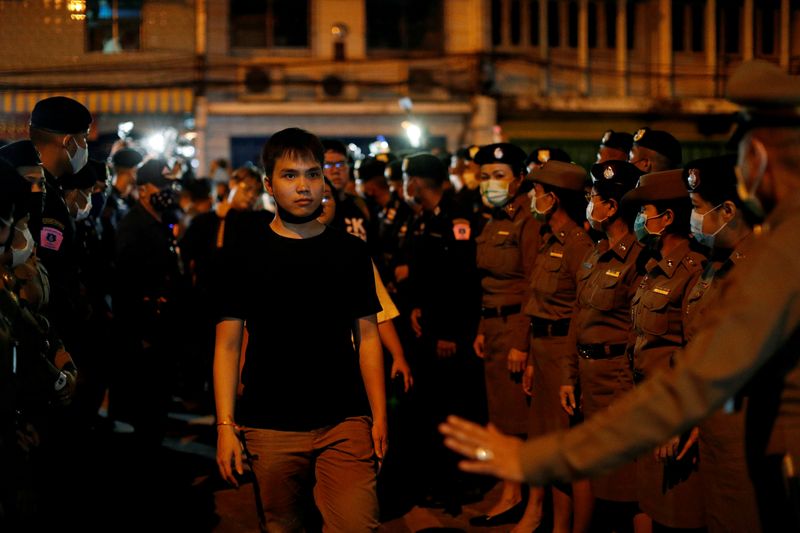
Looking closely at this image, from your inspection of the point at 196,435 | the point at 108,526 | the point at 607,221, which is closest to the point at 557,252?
the point at 607,221

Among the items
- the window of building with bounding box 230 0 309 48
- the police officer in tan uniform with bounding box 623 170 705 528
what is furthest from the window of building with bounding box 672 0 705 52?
the police officer in tan uniform with bounding box 623 170 705 528

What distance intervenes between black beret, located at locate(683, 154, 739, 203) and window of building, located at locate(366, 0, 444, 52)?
2168 centimetres

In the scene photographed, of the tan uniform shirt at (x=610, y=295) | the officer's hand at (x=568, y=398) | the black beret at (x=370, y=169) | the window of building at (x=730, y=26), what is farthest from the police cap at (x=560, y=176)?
the window of building at (x=730, y=26)

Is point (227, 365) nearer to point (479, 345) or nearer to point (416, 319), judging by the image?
point (479, 345)

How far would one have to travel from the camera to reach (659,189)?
541 cm

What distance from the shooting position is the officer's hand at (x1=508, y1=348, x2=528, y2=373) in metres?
7.13

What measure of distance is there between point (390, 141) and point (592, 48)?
6.43m

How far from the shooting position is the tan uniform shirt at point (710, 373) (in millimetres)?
2713

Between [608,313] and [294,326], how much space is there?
2.12 metres

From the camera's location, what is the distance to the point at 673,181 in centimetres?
541

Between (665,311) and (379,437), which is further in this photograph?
(665,311)

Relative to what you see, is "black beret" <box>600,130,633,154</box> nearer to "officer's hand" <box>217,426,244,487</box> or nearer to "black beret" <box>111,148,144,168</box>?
"officer's hand" <box>217,426,244,487</box>

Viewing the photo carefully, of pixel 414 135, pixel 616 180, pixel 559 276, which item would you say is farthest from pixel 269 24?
pixel 616 180

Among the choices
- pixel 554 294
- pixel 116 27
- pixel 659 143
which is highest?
pixel 116 27
